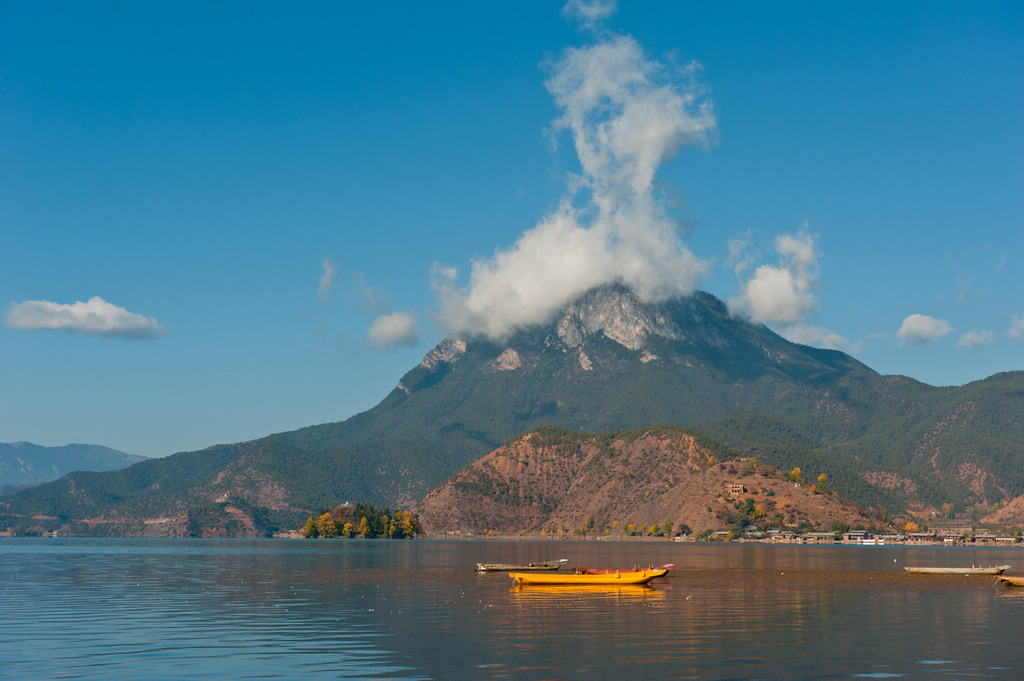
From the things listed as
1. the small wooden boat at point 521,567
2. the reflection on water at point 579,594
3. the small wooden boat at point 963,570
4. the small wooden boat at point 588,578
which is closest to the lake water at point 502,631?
the reflection on water at point 579,594

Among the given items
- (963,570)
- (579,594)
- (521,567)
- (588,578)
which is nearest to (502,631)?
(579,594)

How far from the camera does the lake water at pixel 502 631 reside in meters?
62.5

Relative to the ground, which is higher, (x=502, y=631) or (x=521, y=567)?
(x=502, y=631)

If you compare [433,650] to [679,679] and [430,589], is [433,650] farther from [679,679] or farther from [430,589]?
[430,589]

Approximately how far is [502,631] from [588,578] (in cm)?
5257

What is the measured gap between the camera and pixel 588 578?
133 meters

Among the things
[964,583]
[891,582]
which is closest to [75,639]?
[891,582]

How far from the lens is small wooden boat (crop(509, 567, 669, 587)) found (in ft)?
435

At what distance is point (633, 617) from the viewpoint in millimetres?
93000

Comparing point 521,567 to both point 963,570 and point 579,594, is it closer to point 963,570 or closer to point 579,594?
point 579,594

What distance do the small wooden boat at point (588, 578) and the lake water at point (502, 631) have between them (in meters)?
3.07

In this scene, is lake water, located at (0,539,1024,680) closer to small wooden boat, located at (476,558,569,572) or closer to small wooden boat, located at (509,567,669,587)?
small wooden boat, located at (509,567,669,587)

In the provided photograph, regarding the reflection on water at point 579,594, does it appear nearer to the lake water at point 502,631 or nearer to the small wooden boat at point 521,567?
the lake water at point 502,631

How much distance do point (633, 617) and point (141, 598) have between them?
62.0 metres
